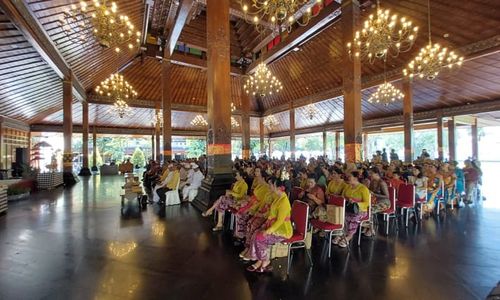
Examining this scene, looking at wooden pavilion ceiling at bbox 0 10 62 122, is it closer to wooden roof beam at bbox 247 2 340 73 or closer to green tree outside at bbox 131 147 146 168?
green tree outside at bbox 131 147 146 168

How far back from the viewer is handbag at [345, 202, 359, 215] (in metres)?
3.50

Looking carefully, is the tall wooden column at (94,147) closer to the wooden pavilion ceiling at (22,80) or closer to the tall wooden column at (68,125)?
the wooden pavilion ceiling at (22,80)

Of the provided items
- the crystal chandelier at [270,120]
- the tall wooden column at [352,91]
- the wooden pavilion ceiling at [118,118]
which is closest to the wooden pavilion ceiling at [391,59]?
the crystal chandelier at [270,120]

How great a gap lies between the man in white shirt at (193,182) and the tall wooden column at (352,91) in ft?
15.5

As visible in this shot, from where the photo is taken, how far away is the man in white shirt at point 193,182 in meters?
7.05

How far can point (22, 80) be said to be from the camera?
31.6ft

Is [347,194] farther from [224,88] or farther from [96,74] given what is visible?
[96,74]

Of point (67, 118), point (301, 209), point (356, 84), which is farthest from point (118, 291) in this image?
point (67, 118)

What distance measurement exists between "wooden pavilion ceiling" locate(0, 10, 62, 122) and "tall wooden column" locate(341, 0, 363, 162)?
30.4ft

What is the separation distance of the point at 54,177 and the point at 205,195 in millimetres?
8260

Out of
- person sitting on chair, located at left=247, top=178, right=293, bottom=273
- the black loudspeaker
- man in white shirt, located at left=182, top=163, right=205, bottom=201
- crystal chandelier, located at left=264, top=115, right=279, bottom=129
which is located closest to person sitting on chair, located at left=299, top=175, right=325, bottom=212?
person sitting on chair, located at left=247, top=178, right=293, bottom=273

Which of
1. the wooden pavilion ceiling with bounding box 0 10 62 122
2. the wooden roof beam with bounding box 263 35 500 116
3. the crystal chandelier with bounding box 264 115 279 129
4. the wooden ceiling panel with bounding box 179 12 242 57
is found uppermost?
the wooden ceiling panel with bounding box 179 12 242 57

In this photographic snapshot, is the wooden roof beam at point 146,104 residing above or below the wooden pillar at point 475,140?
above

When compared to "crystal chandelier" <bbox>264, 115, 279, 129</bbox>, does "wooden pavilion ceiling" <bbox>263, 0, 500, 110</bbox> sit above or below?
above
